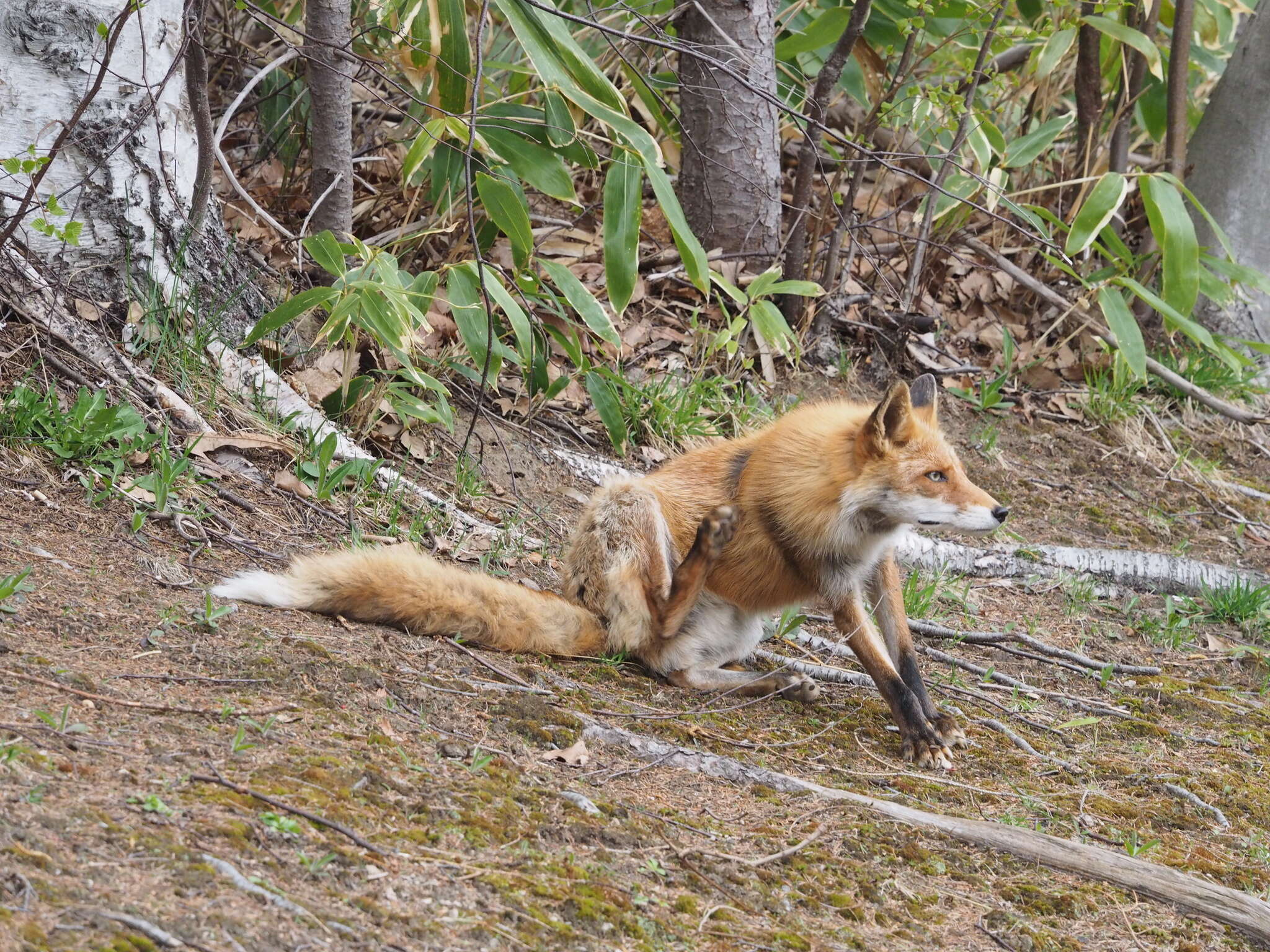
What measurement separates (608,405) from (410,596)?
2023 millimetres

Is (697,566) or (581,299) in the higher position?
(581,299)

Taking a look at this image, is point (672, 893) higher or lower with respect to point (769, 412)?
lower

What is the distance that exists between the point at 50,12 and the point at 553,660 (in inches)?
117

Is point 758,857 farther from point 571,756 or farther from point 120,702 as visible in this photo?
point 120,702

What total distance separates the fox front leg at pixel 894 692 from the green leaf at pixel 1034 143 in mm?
4105

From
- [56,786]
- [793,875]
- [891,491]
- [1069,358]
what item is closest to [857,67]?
[1069,358]

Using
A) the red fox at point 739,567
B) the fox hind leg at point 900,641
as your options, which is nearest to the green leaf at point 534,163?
the red fox at point 739,567

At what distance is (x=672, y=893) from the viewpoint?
2291 mm

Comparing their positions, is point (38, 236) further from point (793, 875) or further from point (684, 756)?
point (793, 875)

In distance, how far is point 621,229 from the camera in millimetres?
4652

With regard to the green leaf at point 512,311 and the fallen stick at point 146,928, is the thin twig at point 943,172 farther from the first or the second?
the fallen stick at point 146,928

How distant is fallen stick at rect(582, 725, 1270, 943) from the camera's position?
2684 millimetres

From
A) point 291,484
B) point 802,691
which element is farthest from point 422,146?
point 802,691

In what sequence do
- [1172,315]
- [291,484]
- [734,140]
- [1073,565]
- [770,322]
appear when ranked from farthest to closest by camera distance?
1. [734,140]
2. [1172,315]
3. [770,322]
4. [1073,565]
5. [291,484]
